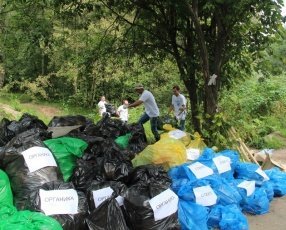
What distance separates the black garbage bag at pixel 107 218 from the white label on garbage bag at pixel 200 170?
145cm

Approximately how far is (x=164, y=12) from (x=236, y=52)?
1587 mm

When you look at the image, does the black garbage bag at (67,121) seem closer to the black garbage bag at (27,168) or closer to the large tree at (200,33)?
the large tree at (200,33)

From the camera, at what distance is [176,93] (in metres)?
9.99

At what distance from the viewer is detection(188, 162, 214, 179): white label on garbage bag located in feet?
16.6

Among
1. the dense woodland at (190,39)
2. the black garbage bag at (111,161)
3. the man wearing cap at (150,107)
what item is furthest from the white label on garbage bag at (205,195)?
the man wearing cap at (150,107)

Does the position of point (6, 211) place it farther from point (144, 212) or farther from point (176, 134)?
point (176, 134)

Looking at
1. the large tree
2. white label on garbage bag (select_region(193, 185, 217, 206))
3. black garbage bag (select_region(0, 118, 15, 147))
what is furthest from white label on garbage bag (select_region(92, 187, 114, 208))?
the large tree

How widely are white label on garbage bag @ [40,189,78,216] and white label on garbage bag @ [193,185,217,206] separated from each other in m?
1.53

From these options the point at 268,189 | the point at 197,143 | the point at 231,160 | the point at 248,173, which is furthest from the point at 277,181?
the point at 197,143

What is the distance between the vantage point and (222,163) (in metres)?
5.63

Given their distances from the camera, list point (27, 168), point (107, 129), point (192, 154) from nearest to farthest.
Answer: point (27, 168)
point (192, 154)
point (107, 129)

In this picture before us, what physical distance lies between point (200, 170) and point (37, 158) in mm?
2004

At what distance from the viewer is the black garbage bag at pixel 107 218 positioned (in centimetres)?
379

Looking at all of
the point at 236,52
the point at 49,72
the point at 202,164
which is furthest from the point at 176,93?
the point at 49,72
